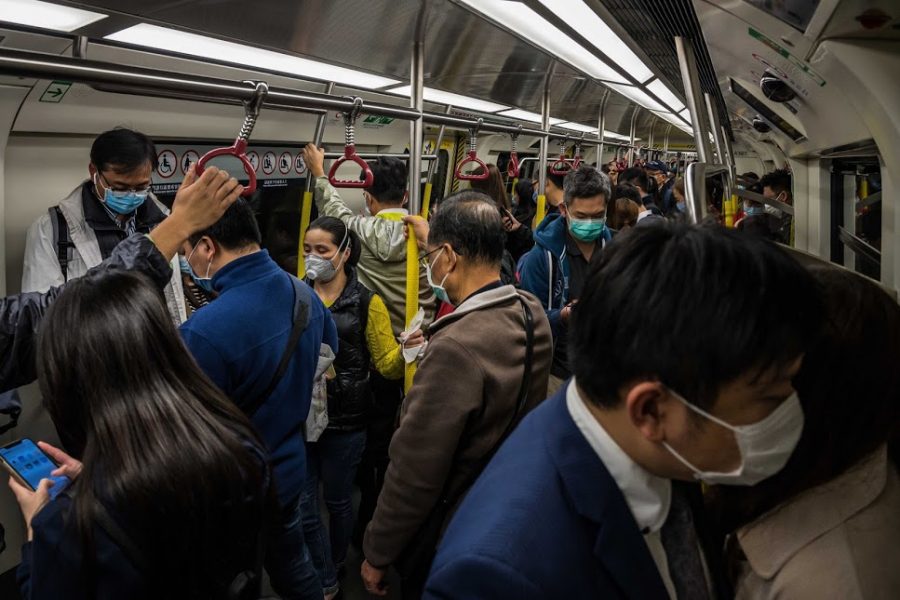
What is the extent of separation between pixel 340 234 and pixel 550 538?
221 centimetres

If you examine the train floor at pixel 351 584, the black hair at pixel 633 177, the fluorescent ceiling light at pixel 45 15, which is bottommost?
the train floor at pixel 351 584

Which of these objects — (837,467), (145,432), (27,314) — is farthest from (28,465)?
(837,467)

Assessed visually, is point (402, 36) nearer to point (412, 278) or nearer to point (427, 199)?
point (412, 278)

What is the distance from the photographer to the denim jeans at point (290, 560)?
2.21m

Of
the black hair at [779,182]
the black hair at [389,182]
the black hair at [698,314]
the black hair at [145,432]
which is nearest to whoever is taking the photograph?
the black hair at [698,314]

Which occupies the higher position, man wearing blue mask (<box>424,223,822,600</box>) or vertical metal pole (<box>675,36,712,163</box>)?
vertical metal pole (<box>675,36,712,163</box>)

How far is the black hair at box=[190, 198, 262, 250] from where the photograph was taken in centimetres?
201

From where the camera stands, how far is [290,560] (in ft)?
7.40

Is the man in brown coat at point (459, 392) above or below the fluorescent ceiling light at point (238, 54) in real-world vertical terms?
below

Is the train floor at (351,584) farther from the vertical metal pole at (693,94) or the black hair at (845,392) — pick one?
the vertical metal pole at (693,94)

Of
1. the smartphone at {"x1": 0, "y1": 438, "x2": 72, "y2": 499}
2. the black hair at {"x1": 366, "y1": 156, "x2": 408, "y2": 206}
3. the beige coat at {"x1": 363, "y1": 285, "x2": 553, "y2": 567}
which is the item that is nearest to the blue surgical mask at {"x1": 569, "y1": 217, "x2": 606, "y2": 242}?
the black hair at {"x1": 366, "y1": 156, "x2": 408, "y2": 206}

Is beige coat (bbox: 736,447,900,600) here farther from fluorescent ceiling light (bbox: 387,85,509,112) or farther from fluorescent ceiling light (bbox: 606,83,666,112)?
fluorescent ceiling light (bbox: 606,83,666,112)

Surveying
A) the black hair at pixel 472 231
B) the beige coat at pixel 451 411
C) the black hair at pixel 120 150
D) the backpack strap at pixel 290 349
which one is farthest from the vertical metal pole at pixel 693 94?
the black hair at pixel 120 150

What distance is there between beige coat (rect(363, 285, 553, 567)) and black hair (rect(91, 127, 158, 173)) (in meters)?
1.56
